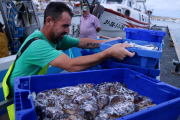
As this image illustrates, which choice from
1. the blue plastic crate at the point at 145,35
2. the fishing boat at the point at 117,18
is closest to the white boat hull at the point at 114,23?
the fishing boat at the point at 117,18

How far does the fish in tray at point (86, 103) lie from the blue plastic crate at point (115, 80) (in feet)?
0.23

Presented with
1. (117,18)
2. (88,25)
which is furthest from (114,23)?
(88,25)

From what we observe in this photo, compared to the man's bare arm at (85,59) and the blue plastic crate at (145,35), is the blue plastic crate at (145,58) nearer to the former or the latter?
the man's bare arm at (85,59)

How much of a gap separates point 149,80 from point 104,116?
62 cm

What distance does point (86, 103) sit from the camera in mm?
1166

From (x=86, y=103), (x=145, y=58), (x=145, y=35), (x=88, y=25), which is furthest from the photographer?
(x=88, y=25)

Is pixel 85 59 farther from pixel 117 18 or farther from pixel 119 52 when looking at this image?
pixel 117 18

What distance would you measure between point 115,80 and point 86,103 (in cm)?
62

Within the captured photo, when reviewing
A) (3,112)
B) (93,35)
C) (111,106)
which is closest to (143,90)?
(111,106)

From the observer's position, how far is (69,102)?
4.11ft

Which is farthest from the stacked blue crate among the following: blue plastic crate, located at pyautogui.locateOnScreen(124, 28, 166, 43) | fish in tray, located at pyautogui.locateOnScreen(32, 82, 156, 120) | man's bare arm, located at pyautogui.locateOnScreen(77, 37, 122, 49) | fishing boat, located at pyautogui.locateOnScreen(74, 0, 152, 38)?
fishing boat, located at pyautogui.locateOnScreen(74, 0, 152, 38)

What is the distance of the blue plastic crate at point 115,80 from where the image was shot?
87 centimetres

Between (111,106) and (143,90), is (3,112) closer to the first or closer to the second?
(111,106)

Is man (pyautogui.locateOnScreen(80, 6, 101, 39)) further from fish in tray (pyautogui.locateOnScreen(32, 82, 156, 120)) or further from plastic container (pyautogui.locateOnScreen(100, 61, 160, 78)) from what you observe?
fish in tray (pyautogui.locateOnScreen(32, 82, 156, 120))
